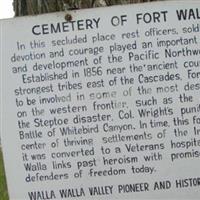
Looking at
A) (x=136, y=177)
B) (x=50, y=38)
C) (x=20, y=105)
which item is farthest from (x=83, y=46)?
(x=136, y=177)

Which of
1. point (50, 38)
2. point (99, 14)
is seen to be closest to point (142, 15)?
point (99, 14)

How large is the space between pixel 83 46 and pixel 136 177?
0.75m

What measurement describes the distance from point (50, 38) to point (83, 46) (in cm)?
18

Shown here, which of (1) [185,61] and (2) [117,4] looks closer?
(1) [185,61]

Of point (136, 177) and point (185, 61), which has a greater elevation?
point (185, 61)

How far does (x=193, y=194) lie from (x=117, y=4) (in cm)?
114

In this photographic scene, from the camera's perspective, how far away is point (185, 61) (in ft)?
13.9

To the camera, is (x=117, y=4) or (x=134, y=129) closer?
(x=134, y=129)

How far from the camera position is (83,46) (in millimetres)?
4227

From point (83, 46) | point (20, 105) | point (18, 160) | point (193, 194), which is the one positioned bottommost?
point (193, 194)

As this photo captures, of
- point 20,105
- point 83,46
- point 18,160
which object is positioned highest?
point 83,46

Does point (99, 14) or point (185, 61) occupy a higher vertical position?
point (99, 14)

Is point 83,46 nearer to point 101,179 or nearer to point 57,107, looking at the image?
point 57,107

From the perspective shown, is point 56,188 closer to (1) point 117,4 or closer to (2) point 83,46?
(2) point 83,46
